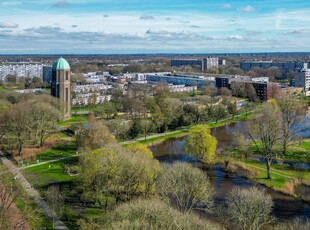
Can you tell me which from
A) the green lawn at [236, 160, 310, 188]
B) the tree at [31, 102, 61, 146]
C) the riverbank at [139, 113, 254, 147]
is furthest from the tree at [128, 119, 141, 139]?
the green lawn at [236, 160, 310, 188]

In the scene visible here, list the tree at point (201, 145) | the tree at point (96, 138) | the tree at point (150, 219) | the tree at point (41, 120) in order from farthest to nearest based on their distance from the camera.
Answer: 1. the tree at point (41, 120)
2. the tree at point (201, 145)
3. the tree at point (96, 138)
4. the tree at point (150, 219)

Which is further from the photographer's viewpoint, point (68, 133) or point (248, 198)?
point (68, 133)

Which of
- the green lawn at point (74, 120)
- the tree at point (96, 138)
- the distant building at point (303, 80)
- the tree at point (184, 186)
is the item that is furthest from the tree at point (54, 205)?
the distant building at point (303, 80)

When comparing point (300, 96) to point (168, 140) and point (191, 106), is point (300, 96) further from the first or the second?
point (168, 140)

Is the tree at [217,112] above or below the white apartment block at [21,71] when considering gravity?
below

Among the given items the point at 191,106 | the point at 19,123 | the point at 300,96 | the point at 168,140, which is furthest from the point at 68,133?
the point at 300,96

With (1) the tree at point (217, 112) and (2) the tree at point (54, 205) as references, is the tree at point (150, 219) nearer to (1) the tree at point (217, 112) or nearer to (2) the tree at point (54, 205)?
(2) the tree at point (54, 205)

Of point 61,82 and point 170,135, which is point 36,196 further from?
point 61,82
